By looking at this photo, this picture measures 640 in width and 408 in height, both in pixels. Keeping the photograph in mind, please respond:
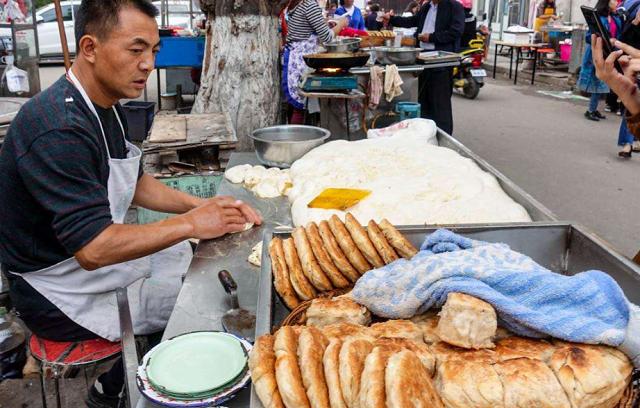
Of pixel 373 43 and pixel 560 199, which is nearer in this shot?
pixel 560 199

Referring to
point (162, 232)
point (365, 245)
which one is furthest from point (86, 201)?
point (365, 245)

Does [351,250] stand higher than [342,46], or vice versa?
[342,46]

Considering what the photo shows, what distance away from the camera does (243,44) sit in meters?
5.53

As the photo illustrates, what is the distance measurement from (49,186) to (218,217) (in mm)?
799

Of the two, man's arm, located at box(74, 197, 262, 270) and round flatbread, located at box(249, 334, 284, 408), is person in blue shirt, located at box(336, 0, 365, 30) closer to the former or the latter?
man's arm, located at box(74, 197, 262, 270)

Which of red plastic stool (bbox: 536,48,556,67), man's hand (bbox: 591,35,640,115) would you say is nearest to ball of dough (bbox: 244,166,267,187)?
man's hand (bbox: 591,35,640,115)

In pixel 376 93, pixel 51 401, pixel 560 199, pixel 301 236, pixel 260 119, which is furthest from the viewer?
pixel 560 199

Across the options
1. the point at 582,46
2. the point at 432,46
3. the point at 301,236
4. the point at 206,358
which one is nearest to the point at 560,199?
the point at 432,46

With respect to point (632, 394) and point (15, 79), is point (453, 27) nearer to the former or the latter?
point (15, 79)

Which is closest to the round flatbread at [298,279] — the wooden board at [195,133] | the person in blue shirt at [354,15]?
the wooden board at [195,133]

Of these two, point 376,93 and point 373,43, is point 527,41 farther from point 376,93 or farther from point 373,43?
point 376,93

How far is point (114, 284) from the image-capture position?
2477 mm

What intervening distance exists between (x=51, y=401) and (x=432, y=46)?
695 cm

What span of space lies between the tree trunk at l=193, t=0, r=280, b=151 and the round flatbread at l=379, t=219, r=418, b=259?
Answer: 3978 millimetres
